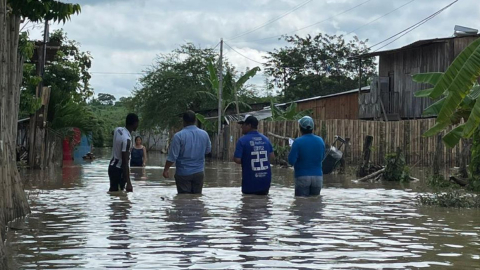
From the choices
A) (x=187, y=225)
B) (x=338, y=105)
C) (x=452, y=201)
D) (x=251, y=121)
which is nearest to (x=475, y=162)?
(x=452, y=201)

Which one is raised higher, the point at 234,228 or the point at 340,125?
the point at 340,125

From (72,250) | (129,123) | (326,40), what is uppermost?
(326,40)

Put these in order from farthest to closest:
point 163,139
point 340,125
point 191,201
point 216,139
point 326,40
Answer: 1. point 163,139
2. point 326,40
3. point 216,139
4. point 340,125
5. point 191,201

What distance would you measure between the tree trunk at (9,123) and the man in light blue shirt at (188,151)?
98.1 inches

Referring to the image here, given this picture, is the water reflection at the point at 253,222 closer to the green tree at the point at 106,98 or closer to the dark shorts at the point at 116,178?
the dark shorts at the point at 116,178

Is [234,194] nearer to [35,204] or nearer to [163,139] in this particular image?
[35,204]

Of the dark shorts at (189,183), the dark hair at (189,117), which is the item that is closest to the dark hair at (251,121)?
the dark hair at (189,117)

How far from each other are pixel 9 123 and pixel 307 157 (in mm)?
4675

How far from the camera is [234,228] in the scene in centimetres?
1022

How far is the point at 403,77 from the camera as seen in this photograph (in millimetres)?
41594

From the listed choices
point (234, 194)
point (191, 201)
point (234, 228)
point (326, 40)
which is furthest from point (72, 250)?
point (326, 40)

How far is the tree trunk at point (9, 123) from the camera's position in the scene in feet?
33.0

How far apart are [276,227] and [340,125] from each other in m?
24.1

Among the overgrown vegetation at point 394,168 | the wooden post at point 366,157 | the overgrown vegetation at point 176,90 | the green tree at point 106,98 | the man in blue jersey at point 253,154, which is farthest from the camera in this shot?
the green tree at point 106,98
